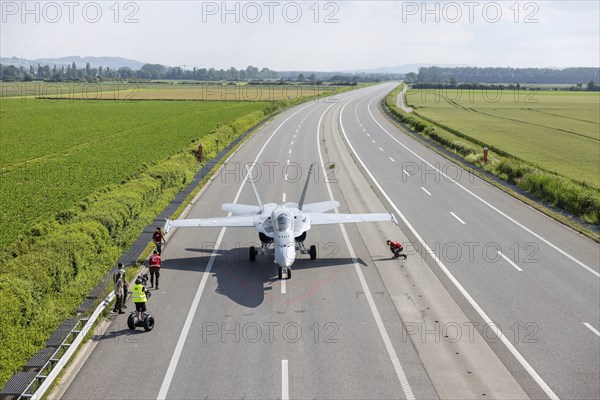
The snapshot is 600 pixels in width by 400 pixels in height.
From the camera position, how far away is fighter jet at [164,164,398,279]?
73.1ft

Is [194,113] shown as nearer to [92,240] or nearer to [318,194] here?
[318,194]

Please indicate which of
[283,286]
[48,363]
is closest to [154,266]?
[283,286]

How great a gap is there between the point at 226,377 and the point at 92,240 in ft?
33.2

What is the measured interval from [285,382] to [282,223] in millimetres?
8846

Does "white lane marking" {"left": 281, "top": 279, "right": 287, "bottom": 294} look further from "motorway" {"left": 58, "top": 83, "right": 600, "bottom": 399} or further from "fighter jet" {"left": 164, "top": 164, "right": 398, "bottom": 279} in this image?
"fighter jet" {"left": 164, "top": 164, "right": 398, "bottom": 279}

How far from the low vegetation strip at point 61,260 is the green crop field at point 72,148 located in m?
2.56

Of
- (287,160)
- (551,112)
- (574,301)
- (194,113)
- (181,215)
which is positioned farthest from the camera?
(551,112)

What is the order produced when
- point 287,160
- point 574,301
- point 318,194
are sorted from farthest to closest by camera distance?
point 287,160 < point 318,194 < point 574,301

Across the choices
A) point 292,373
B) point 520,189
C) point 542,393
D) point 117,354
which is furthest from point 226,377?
point 520,189

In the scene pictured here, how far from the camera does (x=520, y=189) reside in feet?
135

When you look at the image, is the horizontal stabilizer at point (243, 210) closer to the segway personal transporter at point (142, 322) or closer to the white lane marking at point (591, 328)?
the segway personal transporter at point (142, 322)

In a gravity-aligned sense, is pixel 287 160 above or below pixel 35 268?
above

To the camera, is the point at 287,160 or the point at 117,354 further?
the point at 287,160

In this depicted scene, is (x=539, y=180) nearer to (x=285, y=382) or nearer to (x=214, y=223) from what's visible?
(x=214, y=223)
